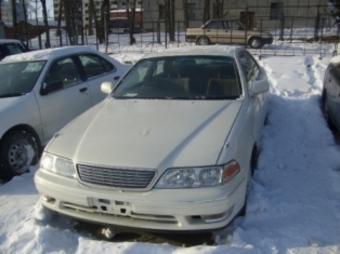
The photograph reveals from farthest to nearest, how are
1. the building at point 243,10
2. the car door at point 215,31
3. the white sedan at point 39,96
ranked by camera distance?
the building at point 243,10 < the car door at point 215,31 < the white sedan at point 39,96

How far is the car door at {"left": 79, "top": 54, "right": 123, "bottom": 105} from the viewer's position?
5562 mm

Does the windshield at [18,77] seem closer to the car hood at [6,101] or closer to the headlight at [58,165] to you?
the car hood at [6,101]

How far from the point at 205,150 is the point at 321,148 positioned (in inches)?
110

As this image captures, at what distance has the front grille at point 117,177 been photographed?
8.68 ft

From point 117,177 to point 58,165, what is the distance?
0.60 meters

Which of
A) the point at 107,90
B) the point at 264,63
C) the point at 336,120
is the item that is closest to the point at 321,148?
the point at 336,120

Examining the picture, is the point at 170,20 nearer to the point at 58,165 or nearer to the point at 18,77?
the point at 18,77

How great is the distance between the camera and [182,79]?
404 centimetres

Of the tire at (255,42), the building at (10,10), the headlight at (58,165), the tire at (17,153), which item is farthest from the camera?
the building at (10,10)

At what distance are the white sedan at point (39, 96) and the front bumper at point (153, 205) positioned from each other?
166cm

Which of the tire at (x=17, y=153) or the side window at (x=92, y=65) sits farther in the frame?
the side window at (x=92, y=65)

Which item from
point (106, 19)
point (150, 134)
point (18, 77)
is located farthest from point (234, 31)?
point (150, 134)

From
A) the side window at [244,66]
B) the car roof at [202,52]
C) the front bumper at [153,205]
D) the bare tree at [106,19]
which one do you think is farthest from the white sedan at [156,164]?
the bare tree at [106,19]

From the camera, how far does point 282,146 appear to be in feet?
16.1
